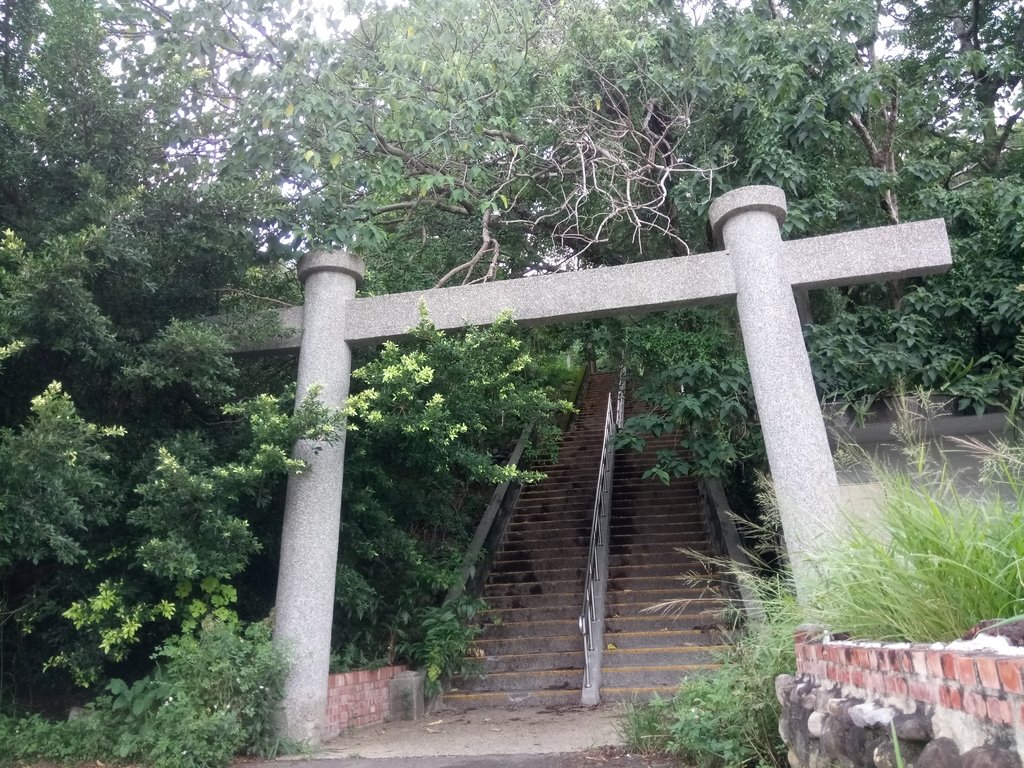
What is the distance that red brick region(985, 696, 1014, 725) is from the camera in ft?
6.71

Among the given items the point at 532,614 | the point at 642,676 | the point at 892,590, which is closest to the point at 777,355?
the point at 642,676

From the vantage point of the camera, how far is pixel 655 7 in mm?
9555

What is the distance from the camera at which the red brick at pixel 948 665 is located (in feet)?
7.80

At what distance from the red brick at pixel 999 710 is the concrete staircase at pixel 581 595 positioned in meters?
4.71

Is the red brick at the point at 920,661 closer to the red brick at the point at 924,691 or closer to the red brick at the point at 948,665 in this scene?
the red brick at the point at 924,691

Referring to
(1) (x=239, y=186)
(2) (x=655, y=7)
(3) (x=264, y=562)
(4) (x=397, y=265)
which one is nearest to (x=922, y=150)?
(2) (x=655, y=7)

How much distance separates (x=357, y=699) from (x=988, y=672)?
6.66m

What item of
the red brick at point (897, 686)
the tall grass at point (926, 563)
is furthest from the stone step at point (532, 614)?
the red brick at point (897, 686)

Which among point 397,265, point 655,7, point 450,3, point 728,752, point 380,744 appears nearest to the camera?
point 728,752

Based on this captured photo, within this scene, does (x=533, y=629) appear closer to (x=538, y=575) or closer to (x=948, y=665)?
(x=538, y=575)

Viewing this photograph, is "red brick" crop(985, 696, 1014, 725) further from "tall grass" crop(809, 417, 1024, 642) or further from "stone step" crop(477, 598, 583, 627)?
"stone step" crop(477, 598, 583, 627)

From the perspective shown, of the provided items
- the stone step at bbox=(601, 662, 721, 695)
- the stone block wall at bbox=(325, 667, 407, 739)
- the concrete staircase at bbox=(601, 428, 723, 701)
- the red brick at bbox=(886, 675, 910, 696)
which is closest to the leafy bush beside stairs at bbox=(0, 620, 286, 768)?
the stone block wall at bbox=(325, 667, 407, 739)

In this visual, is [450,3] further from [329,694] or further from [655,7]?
[329,694]

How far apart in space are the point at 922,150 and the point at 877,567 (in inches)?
329
